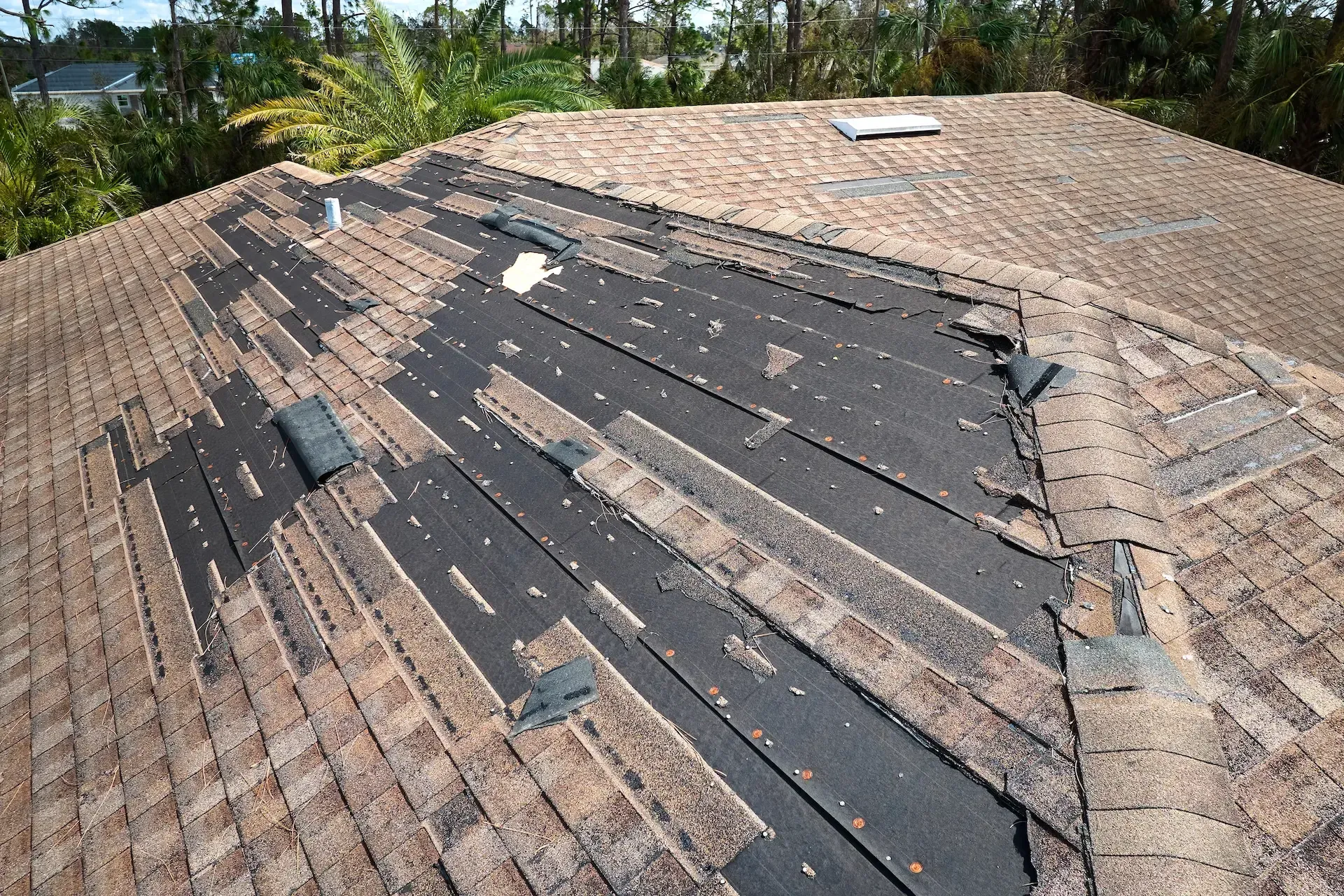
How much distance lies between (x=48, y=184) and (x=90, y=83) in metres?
48.2

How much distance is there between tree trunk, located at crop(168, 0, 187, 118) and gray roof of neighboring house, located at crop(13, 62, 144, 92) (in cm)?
2980

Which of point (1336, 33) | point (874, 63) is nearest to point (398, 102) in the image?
point (874, 63)

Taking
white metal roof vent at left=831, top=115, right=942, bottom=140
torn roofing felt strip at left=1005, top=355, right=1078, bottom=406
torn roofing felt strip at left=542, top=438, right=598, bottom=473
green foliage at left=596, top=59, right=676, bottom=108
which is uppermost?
green foliage at left=596, top=59, right=676, bottom=108

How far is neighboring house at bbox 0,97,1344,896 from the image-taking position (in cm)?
263

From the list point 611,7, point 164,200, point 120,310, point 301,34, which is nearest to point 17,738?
point 120,310

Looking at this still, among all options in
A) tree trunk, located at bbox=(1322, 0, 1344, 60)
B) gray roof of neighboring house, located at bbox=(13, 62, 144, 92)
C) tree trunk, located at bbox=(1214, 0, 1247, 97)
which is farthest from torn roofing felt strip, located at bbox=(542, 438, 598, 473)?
gray roof of neighboring house, located at bbox=(13, 62, 144, 92)

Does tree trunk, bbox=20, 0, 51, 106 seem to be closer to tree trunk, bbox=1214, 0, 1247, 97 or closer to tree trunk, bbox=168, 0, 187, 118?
tree trunk, bbox=168, 0, 187, 118

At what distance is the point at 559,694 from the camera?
3.21 meters

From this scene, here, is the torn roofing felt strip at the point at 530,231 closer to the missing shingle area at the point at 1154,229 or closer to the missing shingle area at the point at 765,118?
the missing shingle area at the point at 765,118

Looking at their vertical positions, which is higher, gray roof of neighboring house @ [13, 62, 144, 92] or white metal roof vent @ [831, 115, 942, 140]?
gray roof of neighboring house @ [13, 62, 144, 92]

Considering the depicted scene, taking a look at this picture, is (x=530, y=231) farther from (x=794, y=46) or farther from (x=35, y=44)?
(x=35, y=44)

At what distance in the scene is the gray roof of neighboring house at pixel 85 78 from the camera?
5218 cm

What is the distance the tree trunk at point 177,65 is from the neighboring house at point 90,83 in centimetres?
2514

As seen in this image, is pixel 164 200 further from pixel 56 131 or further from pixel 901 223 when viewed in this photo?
pixel 901 223
